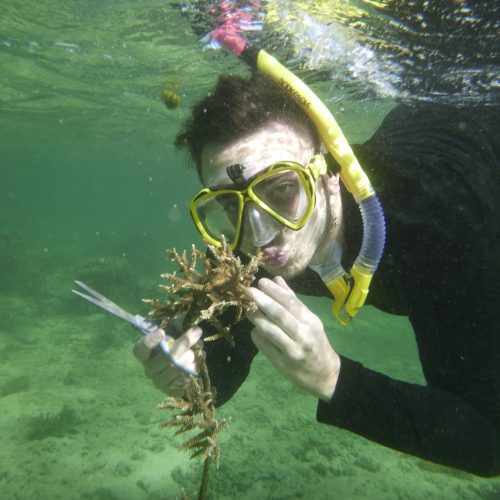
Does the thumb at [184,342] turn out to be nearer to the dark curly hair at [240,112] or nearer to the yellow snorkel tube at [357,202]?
the yellow snorkel tube at [357,202]

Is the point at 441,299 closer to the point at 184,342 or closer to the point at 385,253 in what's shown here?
the point at 385,253

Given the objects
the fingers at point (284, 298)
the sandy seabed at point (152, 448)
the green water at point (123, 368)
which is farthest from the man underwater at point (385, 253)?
the sandy seabed at point (152, 448)

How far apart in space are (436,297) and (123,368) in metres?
11.5

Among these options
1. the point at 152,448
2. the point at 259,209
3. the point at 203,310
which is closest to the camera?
the point at 203,310

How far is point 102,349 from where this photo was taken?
13750 millimetres

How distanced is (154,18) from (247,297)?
444 inches

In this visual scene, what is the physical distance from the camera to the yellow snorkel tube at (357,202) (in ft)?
10.0

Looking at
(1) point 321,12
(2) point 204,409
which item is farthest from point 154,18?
(2) point 204,409

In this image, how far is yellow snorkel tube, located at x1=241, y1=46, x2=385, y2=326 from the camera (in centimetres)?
306

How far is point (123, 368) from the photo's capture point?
1227 cm

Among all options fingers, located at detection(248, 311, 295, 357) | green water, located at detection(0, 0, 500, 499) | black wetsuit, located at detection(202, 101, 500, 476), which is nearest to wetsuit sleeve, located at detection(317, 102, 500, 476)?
black wetsuit, located at detection(202, 101, 500, 476)

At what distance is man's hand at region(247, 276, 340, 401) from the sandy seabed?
5385mm

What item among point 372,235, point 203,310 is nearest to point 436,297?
point 372,235

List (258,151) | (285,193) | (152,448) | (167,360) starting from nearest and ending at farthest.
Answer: (167,360), (285,193), (258,151), (152,448)
